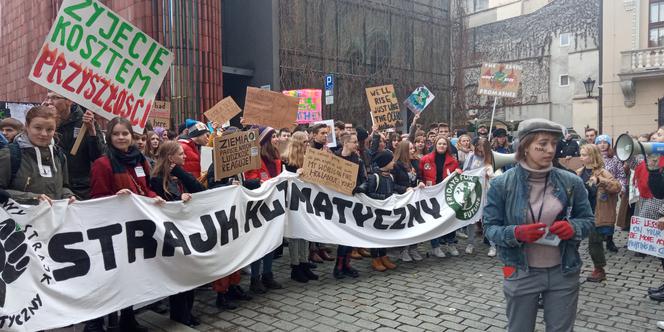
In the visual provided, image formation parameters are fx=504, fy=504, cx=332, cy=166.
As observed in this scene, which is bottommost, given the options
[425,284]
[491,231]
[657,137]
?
[425,284]

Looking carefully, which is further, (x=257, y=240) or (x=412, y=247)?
(x=412, y=247)

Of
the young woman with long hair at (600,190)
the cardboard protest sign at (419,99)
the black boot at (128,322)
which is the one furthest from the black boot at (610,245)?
the black boot at (128,322)

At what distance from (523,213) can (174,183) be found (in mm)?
3397

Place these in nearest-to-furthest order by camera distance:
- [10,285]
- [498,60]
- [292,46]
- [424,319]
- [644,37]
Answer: [10,285]
[424,319]
[292,46]
[644,37]
[498,60]

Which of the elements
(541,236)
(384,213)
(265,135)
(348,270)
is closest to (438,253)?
(384,213)

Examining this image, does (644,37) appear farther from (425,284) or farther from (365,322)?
(365,322)

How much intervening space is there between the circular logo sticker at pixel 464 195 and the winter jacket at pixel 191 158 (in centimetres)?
368

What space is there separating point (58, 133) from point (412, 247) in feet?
16.4

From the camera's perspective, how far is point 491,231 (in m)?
3.31

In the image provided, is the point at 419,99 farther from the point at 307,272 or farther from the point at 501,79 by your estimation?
the point at 307,272

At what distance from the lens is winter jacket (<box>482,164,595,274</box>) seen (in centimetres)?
317

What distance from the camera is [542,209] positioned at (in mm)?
3203

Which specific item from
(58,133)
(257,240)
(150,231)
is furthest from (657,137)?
(58,133)

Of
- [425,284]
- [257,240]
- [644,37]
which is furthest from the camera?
[644,37]
